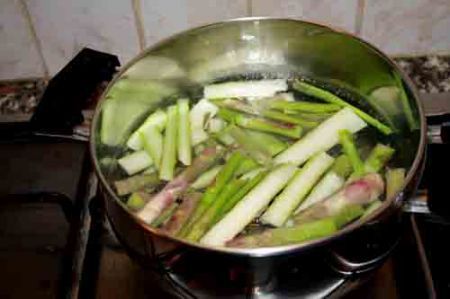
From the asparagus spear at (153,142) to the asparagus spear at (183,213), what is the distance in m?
0.09

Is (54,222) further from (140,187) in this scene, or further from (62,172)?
(140,187)

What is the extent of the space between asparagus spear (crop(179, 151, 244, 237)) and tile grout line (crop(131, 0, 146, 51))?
285 mm

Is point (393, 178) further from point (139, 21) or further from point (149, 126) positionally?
point (139, 21)

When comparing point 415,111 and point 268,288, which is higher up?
point 415,111

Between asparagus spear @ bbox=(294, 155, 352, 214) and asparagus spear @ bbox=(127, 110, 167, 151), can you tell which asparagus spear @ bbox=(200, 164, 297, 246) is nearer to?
asparagus spear @ bbox=(294, 155, 352, 214)

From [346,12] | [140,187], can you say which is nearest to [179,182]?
[140,187]

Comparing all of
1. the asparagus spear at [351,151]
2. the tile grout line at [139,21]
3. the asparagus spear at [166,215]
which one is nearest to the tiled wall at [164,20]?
the tile grout line at [139,21]

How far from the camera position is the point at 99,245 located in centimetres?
79

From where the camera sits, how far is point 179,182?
0.71 metres

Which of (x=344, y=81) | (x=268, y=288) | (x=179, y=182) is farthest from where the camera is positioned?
(x=344, y=81)

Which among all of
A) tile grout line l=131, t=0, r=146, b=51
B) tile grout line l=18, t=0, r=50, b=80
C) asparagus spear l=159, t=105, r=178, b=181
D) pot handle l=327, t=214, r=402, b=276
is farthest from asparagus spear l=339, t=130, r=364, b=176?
tile grout line l=18, t=0, r=50, b=80

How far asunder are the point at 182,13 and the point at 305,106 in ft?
0.79

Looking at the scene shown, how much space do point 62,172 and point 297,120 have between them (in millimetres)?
361

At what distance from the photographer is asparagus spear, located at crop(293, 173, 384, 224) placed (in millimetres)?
654
